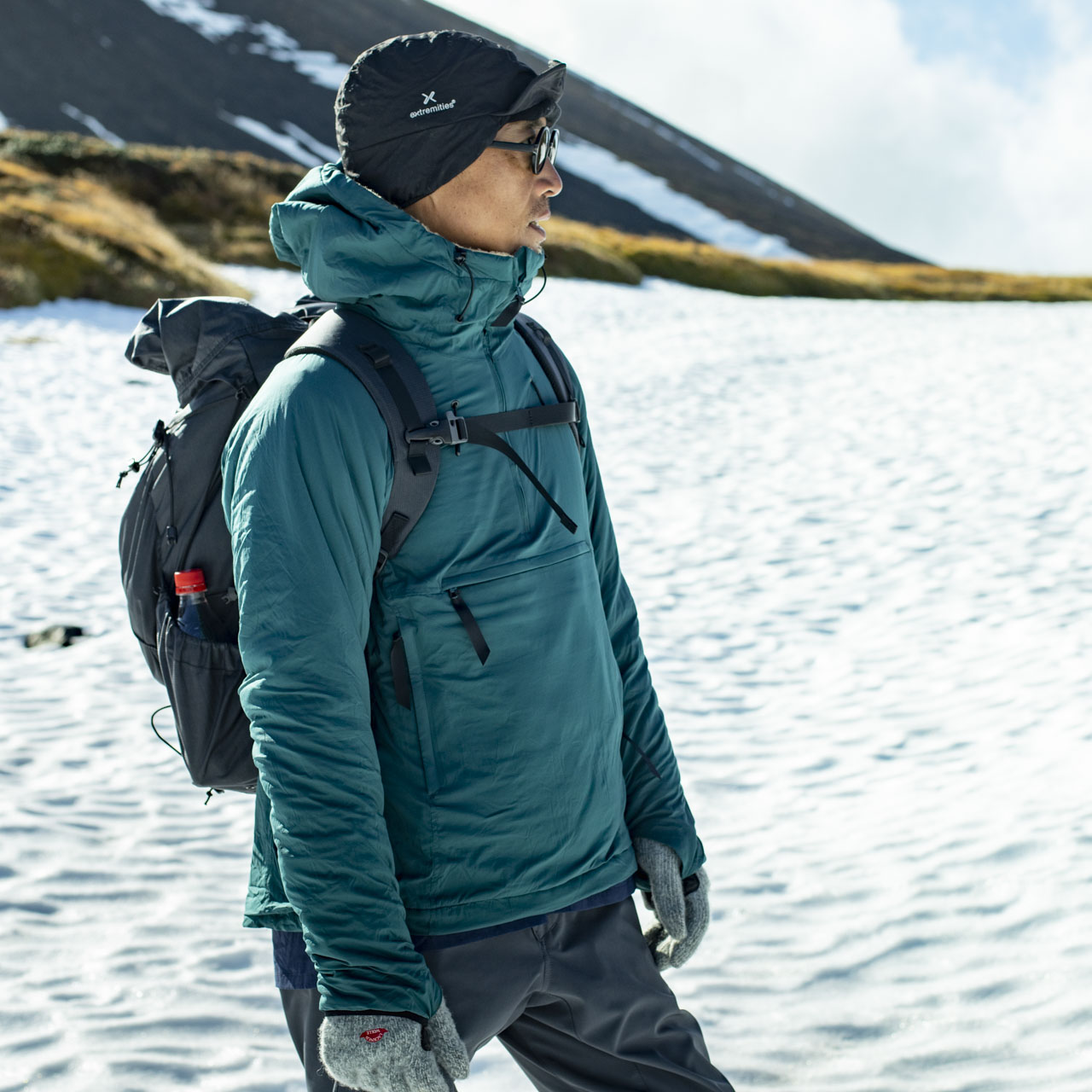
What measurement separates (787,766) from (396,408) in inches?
148

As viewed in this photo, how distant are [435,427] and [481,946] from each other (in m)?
0.75

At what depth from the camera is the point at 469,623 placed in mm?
1564

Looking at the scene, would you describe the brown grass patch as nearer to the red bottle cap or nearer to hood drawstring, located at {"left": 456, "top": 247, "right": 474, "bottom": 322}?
the red bottle cap

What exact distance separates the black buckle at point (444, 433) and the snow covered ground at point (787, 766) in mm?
2226

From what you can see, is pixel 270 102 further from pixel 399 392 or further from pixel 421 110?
pixel 399 392

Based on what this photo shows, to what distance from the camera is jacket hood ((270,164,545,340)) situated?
62.6 inches

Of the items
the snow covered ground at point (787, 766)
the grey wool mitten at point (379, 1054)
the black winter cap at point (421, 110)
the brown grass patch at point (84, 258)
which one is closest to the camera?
the grey wool mitten at point (379, 1054)

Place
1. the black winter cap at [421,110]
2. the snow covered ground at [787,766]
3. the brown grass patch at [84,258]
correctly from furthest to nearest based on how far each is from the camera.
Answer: the brown grass patch at [84,258] < the snow covered ground at [787,766] < the black winter cap at [421,110]

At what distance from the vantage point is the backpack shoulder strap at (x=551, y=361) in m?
1.84

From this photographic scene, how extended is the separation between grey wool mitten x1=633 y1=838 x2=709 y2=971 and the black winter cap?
1160 mm

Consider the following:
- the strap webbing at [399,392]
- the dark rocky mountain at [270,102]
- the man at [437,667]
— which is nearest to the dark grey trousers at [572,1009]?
the man at [437,667]

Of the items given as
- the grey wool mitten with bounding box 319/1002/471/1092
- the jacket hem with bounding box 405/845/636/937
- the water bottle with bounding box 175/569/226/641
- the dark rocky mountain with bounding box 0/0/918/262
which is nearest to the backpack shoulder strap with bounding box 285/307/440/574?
the water bottle with bounding box 175/569/226/641

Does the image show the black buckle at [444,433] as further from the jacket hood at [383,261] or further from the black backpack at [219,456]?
the jacket hood at [383,261]

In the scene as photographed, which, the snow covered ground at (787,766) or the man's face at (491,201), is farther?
the snow covered ground at (787,766)
